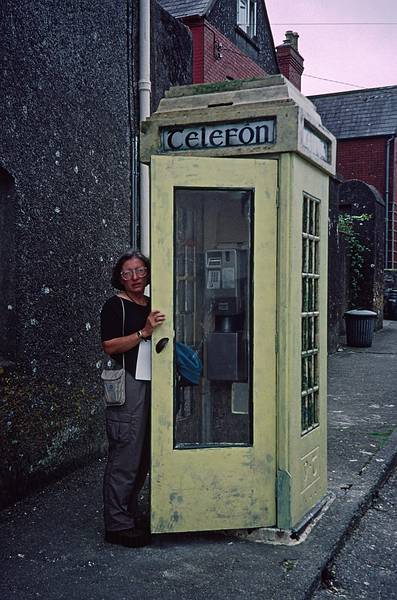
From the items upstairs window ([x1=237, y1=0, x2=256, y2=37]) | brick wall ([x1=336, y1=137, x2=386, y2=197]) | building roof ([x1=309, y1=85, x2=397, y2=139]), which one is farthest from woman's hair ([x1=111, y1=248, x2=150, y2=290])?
building roof ([x1=309, y1=85, x2=397, y2=139])

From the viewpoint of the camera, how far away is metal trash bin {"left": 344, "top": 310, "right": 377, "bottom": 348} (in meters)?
15.2

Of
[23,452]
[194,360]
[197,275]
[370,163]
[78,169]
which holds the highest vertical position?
[370,163]

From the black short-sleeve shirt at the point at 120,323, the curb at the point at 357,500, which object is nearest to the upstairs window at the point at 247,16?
the curb at the point at 357,500

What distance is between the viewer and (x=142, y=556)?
422cm

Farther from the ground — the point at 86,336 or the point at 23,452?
the point at 86,336

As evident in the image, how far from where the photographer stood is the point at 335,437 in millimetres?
7402

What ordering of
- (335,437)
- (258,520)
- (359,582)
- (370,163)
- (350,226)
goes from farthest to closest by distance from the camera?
1. (370,163)
2. (350,226)
3. (335,437)
4. (258,520)
5. (359,582)

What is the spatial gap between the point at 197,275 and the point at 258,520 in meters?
1.75

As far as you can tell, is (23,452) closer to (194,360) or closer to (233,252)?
(194,360)

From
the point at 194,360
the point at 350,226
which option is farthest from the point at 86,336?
the point at 350,226

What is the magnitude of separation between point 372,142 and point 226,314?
84.4 feet

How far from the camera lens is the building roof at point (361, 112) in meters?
29.1

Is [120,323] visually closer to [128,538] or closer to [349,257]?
[128,538]

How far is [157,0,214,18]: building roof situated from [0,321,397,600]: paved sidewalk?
1294cm
